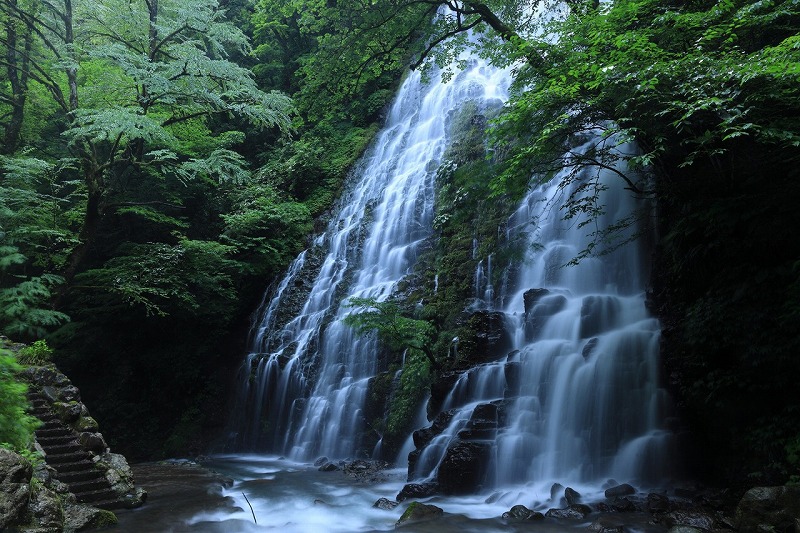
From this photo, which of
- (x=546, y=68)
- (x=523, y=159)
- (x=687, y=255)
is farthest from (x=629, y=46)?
(x=687, y=255)

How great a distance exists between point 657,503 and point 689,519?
0.53 m

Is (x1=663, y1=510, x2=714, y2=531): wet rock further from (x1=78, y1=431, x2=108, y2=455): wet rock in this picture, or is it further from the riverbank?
(x1=78, y1=431, x2=108, y2=455): wet rock

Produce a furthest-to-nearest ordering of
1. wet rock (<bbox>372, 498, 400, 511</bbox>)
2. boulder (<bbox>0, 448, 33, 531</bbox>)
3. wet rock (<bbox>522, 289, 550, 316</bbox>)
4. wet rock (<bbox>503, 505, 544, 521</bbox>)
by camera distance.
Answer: wet rock (<bbox>522, 289, 550, 316</bbox>)
wet rock (<bbox>372, 498, 400, 511</bbox>)
wet rock (<bbox>503, 505, 544, 521</bbox>)
boulder (<bbox>0, 448, 33, 531</bbox>)

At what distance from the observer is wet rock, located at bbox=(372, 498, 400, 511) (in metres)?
7.80

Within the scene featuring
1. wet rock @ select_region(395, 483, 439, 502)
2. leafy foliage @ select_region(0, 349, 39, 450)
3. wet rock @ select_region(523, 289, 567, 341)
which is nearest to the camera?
leafy foliage @ select_region(0, 349, 39, 450)

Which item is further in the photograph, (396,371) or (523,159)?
(396,371)

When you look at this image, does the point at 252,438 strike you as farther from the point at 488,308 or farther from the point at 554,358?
the point at 554,358

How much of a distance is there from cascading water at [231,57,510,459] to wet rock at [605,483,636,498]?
6770 millimetres

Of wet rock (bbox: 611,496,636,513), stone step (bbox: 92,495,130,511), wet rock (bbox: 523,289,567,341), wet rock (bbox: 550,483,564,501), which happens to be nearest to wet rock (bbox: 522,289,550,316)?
wet rock (bbox: 523,289,567,341)

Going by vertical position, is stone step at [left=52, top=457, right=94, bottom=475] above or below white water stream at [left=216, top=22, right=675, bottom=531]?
below

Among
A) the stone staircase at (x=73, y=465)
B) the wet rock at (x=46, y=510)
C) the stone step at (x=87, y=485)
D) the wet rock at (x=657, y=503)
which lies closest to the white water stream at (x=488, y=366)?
the wet rock at (x=657, y=503)

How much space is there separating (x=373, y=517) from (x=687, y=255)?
6.29 metres

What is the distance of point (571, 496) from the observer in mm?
7082

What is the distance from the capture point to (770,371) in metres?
6.55
